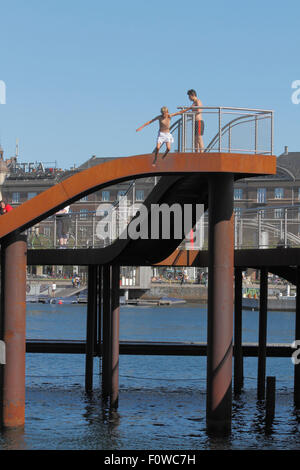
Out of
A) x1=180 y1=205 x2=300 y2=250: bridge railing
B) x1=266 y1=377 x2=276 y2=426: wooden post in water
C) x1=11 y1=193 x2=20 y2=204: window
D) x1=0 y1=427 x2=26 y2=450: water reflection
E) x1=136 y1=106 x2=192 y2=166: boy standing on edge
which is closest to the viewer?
x1=136 y1=106 x2=192 y2=166: boy standing on edge

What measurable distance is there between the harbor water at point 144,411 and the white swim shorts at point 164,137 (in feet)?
24.9

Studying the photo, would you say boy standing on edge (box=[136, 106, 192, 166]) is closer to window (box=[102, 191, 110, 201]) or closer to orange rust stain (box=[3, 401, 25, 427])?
orange rust stain (box=[3, 401, 25, 427])

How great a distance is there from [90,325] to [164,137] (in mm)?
12719

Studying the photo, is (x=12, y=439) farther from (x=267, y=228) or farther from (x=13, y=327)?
(x=267, y=228)

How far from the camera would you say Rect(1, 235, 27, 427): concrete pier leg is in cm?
2323

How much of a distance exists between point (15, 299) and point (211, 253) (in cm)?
509

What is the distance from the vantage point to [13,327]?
2331cm

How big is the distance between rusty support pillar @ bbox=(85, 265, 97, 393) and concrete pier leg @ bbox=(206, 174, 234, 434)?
1143 centimetres

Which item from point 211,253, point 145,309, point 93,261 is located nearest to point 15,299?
point 211,253

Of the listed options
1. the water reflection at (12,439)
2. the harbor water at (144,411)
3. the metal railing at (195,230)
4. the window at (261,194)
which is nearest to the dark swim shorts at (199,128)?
the metal railing at (195,230)

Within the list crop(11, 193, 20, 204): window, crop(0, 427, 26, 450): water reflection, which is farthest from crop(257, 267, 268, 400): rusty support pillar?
crop(11, 193, 20, 204): window

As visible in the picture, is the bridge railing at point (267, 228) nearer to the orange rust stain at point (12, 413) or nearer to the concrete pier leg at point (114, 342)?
the concrete pier leg at point (114, 342)

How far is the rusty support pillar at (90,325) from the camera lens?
34.0 metres

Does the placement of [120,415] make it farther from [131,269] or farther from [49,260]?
[131,269]
